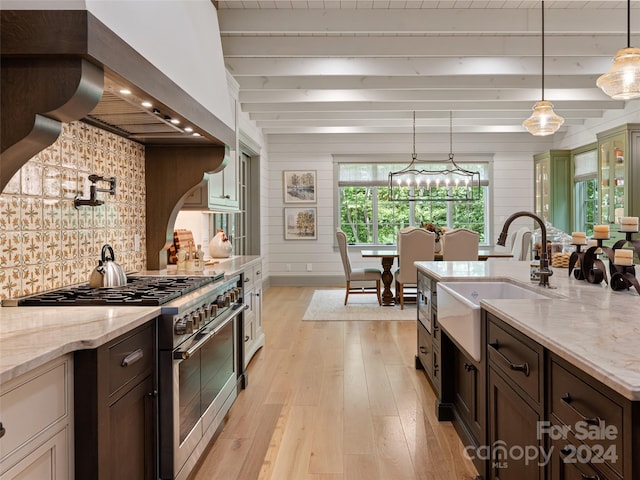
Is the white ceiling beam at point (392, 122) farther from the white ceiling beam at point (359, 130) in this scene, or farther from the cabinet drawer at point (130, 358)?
the cabinet drawer at point (130, 358)

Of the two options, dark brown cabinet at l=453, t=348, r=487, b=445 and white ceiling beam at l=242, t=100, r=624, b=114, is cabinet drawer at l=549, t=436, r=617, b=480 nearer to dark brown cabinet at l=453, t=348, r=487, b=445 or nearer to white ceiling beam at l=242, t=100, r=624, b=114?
dark brown cabinet at l=453, t=348, r=487, b=445

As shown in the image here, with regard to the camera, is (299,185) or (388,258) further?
(299,185)

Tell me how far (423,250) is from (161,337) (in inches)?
178

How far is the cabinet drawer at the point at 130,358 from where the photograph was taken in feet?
4.79

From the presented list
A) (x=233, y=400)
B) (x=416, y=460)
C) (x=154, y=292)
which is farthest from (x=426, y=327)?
(x=154, y=292)

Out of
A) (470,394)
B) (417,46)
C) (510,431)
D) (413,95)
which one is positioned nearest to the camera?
(510,431)

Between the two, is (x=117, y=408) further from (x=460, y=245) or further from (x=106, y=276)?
(x=460, y=245)

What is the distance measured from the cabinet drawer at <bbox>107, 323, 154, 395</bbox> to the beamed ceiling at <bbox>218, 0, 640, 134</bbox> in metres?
2.95

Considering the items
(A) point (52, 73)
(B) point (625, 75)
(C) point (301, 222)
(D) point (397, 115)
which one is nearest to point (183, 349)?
(A) point (52, 73)

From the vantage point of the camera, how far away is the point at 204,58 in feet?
9.02

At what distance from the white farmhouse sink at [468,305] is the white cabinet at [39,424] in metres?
1.56

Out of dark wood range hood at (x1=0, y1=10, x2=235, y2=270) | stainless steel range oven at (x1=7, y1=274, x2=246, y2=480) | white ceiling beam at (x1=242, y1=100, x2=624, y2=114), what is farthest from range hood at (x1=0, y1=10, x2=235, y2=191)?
white ceiling beam at (x1=242, y1=100, x2=624, y2=114)

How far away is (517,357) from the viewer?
62.1 inches

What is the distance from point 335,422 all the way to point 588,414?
1824 millimetres
